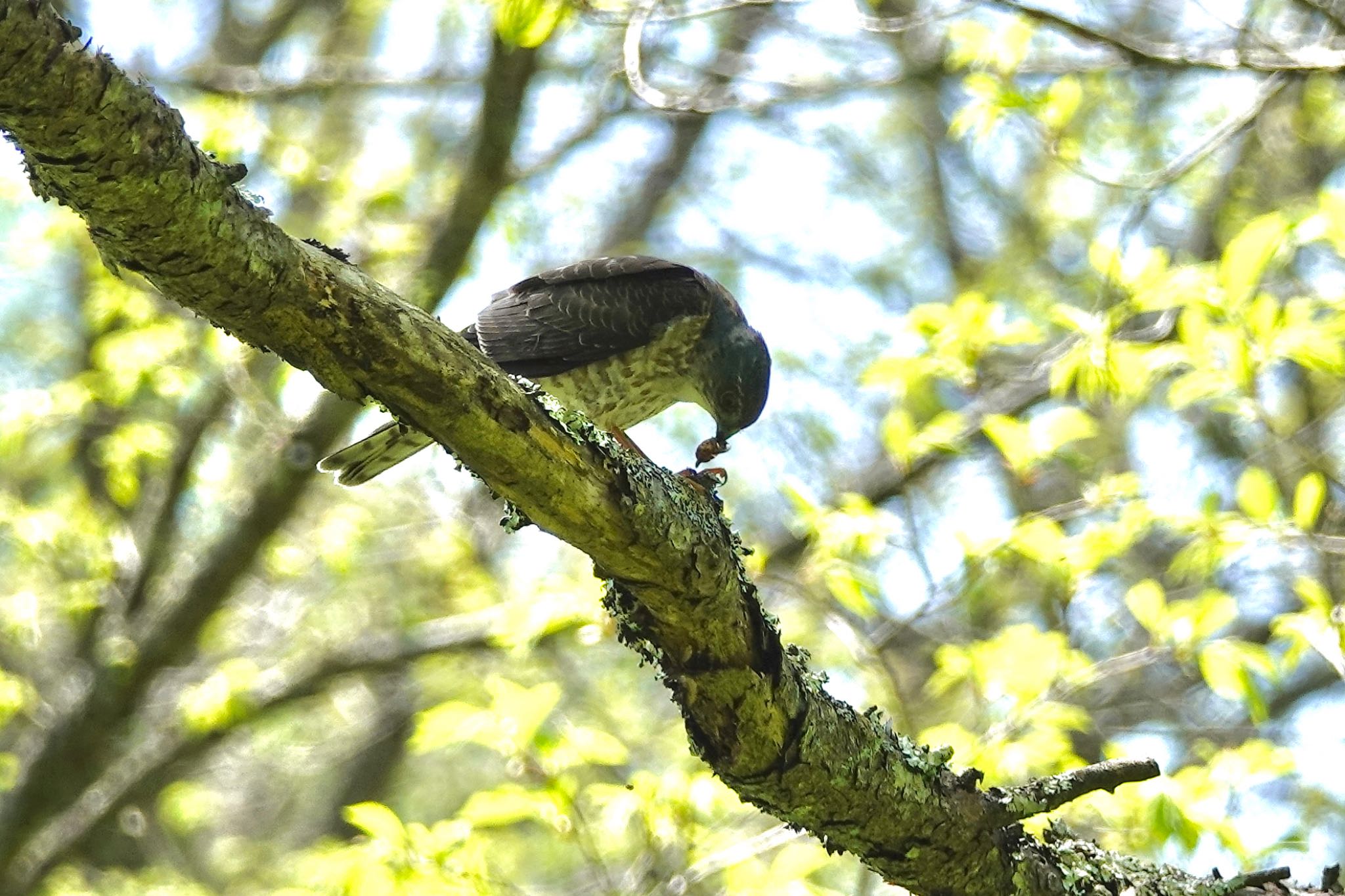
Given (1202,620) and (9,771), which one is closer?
(1202,620)

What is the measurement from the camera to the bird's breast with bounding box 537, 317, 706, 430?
496 centimetres

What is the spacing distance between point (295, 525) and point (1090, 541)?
659 centimetres

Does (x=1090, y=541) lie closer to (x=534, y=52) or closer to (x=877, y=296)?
(x=534, y=52)

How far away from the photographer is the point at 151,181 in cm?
202

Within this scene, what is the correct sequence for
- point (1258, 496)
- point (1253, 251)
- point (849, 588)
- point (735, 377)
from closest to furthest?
point (1253, 251) → point (1258, 496) → point (849, 588) → point (735, 377)

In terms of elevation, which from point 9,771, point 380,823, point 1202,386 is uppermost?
point 9,771

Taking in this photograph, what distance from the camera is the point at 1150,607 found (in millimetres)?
4715

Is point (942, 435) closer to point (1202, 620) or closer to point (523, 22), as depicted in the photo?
point (1202, 620)

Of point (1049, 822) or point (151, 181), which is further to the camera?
point (1049, 822)

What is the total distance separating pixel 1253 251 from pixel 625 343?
2262 millimetres

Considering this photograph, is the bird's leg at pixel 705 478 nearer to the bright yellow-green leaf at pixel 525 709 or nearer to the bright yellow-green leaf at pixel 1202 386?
the bright yellow-green leaf at pixel 525 709

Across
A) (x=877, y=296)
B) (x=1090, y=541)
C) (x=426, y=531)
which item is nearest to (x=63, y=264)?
(x=426, y=531)

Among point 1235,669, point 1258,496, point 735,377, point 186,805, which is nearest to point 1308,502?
point 1258,496

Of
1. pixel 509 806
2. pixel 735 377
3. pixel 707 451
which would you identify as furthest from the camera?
pixel 735 377
